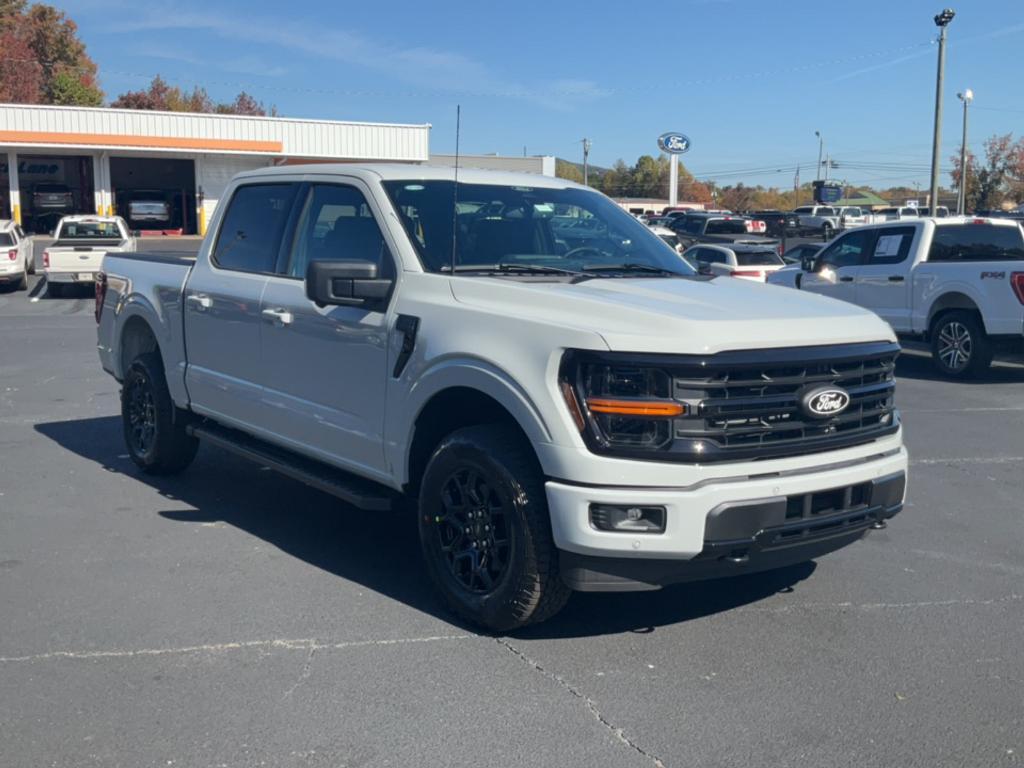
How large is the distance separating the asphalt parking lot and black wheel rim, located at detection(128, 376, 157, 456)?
0.48 meters

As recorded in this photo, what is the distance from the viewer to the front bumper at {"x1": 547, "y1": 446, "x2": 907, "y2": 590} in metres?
4.27

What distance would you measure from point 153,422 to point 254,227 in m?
1.72

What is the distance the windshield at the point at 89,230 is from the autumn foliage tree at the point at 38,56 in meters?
52.2

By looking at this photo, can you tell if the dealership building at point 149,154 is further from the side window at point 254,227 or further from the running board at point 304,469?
the running board at point 304,469

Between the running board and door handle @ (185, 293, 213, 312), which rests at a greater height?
door handle @ (185, 293, 213, 312)

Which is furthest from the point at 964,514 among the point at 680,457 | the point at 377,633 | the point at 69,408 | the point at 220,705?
the point at 69,408

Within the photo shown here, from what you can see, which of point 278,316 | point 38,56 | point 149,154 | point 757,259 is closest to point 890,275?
point 278,316

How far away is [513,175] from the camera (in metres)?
6.44

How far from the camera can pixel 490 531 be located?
4730 millimetres

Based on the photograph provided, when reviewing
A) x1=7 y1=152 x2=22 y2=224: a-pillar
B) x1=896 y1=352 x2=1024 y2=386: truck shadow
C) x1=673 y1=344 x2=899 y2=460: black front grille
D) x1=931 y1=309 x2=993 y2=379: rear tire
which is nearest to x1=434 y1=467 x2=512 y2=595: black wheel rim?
x1=673 y1=344 x2=899 y2=460: black front grille

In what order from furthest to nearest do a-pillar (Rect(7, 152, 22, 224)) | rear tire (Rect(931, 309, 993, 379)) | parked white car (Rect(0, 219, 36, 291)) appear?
1. a-pillar (Rect(7, 152, 22, 224))
2. parked white car (Rect(0, 219, 36, 291))
3. rear tire (Rect(931, 309, 993, 379))

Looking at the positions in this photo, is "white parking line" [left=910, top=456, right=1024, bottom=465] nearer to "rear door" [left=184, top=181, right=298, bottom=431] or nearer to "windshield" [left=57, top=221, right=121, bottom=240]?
"rear door" [left=184, top=181, right=298, bottom=431]

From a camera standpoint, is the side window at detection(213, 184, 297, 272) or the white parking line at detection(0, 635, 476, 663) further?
the side window at detection(213, 184, 297, 272)

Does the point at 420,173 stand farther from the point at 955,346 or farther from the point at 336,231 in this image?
the point at 955,346
